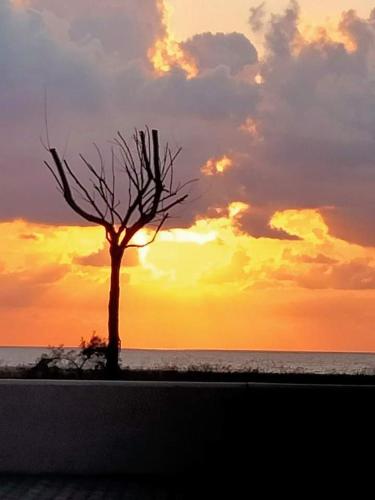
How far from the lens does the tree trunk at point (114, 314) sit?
13172 mm

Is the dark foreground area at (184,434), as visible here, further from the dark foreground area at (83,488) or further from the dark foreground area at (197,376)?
the dark foreground area at (197,376)

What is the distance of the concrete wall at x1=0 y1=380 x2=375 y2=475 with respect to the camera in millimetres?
8578

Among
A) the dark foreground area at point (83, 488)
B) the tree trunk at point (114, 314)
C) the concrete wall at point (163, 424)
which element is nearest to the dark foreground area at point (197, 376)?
the tree trunk at point (114, 314)

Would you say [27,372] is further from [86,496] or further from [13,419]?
[86,496]

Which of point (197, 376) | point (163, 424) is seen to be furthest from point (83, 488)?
point (197, 376)

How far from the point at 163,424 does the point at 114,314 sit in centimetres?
460

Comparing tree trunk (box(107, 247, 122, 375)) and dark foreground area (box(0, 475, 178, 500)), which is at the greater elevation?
tree trunk (box(107, 247, 122, 375))

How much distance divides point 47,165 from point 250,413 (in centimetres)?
636

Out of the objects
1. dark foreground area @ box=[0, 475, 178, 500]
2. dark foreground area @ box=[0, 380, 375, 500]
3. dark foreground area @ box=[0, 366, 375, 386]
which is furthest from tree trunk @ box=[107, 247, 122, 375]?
dark foreground area @ box=[0, 475, 178, 500]

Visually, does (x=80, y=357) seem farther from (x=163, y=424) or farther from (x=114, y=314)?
(x=163, y=424)

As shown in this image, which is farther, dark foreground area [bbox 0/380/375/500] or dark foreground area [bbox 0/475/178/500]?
dark foreground area [bbox 0/380/375/500]

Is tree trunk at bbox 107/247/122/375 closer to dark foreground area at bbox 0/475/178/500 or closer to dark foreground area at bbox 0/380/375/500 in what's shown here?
dark foreground area at bbox 0/380/375/500

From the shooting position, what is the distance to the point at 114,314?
43.4 ft

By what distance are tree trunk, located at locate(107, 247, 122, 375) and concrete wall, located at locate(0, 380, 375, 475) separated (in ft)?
14.1
